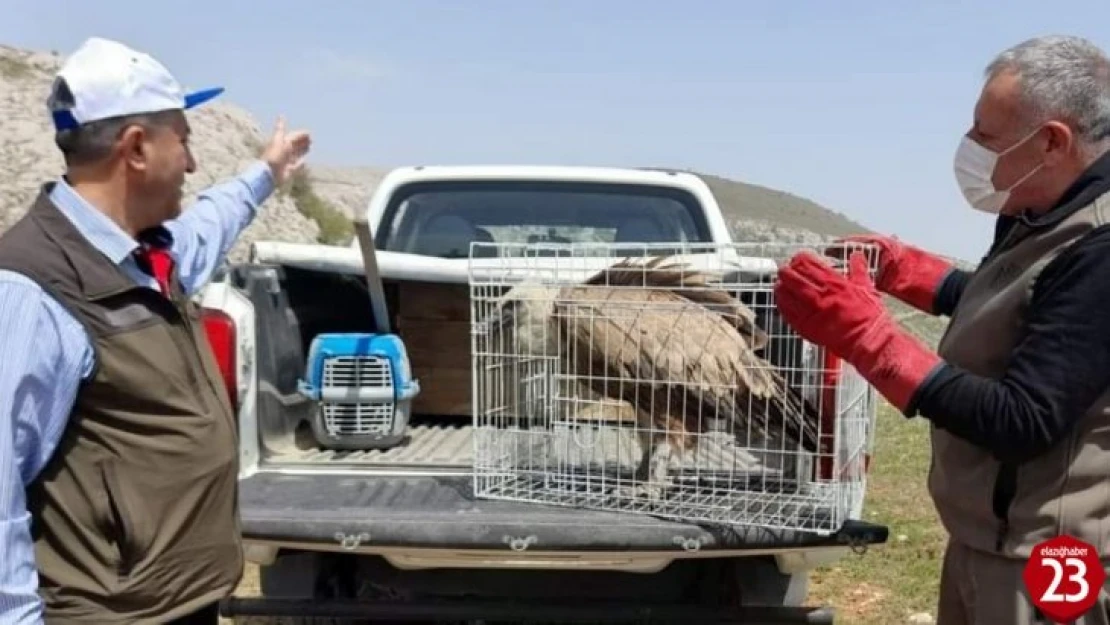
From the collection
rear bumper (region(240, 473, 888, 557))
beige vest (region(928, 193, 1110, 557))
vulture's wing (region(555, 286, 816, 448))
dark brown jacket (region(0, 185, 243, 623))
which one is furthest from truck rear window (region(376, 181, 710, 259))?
dark brown jacket (region(0, 185, 243, 623))

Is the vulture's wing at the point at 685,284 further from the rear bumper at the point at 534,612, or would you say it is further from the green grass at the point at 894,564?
the green grass at the point at 894,564

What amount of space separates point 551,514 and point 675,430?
0.41 m

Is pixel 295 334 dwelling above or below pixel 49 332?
below

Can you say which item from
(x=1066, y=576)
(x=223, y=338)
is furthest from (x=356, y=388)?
(x=1066, y=576)

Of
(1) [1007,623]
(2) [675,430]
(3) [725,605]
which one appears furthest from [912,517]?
(1) [1007,623]

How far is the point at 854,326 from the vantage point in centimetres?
231

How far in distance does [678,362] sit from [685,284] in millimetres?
249

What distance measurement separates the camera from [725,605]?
3.28m

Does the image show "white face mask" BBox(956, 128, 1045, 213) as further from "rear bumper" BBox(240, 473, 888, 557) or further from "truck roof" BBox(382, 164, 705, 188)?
"truck roof" BBox(382, 164, 705, 188)

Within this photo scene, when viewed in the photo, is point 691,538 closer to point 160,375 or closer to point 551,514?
point 551,514

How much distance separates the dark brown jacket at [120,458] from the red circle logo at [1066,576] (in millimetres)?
1657

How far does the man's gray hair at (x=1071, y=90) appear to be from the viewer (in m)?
2.19

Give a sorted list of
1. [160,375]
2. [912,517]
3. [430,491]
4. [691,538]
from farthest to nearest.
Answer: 1. [912,517]
2. [430,491]
3. [691,538]
4. [160,375]

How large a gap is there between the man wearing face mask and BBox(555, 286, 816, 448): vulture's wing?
502mm
